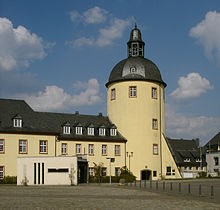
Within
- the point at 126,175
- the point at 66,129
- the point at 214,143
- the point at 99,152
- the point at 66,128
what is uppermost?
the point at 66,128

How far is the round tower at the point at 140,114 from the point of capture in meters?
46.4

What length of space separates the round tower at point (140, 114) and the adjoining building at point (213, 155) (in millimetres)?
21103

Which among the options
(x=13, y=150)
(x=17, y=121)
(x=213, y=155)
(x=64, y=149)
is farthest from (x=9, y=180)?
(x=213, y=155)

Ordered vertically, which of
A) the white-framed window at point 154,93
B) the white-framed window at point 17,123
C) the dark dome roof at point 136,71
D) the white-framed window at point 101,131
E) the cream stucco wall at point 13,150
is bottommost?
the cream stucco wall at point 13,150

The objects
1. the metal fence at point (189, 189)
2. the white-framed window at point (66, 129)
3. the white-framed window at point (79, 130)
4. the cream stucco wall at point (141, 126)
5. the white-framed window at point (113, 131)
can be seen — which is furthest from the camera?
the white-framed window at point (113, 131)

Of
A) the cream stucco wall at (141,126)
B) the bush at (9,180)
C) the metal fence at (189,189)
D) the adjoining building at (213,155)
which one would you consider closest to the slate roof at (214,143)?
the adjoining building at (213,155)

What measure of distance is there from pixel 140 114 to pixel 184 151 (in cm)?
3114

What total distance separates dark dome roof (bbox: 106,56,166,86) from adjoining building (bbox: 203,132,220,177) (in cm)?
2285

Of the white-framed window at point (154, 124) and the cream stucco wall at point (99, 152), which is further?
the white-framed window at point (154, 124)

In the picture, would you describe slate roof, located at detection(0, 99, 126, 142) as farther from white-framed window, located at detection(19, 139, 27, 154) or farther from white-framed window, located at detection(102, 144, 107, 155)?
white-framed window, located at detection(19, 139, 27, 154)

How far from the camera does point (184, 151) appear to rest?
2940 inches

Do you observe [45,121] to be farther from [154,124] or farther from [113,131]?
[154,124]

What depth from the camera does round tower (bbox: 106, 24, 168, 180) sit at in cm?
4644

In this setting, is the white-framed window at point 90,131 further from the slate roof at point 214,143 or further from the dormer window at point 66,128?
the slate roof at point 214,143
